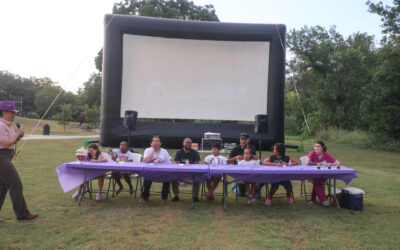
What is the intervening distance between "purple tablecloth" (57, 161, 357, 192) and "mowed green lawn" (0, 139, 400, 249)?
0.42 m

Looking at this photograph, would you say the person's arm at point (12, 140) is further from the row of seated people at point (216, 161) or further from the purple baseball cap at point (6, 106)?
the row of seated people at point (216, 161)

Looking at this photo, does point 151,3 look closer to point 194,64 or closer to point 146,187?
point 194,64

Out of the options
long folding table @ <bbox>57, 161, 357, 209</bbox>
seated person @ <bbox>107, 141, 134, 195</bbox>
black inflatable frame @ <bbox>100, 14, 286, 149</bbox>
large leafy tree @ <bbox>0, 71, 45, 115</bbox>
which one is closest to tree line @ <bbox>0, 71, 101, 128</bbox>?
large leafy tree @ <bbox>0, 71, 45, 115</bbox>

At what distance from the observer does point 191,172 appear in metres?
4.28

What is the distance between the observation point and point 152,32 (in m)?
11.9

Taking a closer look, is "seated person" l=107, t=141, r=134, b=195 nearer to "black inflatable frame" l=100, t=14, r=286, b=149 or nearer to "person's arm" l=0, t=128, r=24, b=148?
"person's arm" l=0, t=128, r=24, b=148

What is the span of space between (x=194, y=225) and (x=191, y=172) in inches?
32.4

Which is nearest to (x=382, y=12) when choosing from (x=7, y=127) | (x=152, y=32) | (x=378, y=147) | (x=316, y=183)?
(x=378, y=147)

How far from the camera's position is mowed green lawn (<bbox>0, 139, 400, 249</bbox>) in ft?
10.1

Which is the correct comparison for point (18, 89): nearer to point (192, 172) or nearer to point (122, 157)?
point (122, 157)

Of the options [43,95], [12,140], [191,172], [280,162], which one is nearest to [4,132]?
[12,140]

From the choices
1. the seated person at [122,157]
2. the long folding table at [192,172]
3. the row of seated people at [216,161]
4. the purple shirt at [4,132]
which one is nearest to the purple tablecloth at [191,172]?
the long folding table at [192,172]

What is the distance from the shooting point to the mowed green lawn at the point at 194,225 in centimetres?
309

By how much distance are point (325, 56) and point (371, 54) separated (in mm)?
4198
